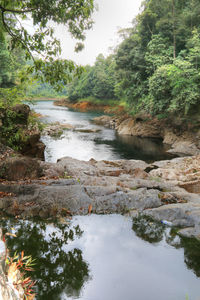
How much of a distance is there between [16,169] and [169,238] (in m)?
4.77

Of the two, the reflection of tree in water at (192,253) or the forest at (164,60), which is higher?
the forest at (164,60)

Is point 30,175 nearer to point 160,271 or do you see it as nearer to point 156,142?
point 160,271

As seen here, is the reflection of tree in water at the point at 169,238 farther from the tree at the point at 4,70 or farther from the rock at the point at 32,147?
the tree at the point at 4,70

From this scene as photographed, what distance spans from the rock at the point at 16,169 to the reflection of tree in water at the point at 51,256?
2.27m

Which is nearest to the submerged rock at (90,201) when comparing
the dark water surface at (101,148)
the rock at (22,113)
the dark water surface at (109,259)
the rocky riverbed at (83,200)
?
the rocky riverbed at (83,200)

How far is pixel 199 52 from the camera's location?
16828mm

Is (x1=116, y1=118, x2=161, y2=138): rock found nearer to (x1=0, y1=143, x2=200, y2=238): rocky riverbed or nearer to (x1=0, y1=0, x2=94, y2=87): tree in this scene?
(x1=0, y1=143, x2=200, y2=238): rocky riverbed

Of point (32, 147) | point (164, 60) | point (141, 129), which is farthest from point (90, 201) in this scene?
point (141, 129)

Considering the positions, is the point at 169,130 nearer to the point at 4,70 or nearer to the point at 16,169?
the point at 16,169

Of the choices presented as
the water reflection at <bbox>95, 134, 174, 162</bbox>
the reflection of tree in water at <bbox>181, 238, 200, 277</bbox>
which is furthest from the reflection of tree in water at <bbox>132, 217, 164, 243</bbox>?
the water reflection at <bbox>95, 134, 174, 162</bbox>

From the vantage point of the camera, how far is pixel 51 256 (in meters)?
3.84

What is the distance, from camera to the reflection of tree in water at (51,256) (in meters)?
3.20

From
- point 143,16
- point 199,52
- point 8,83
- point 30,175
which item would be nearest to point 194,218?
point 30,175

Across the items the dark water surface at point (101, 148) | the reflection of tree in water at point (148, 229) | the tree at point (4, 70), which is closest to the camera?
the reflection of tree in water at point (148, 229)
